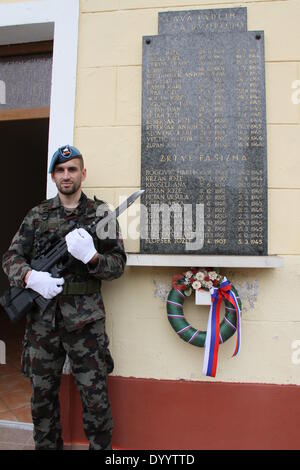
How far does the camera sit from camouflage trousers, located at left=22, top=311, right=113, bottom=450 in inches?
68.6

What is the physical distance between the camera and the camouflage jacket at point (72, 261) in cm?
173

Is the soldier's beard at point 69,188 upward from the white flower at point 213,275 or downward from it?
upward

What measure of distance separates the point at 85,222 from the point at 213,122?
39.6 inches

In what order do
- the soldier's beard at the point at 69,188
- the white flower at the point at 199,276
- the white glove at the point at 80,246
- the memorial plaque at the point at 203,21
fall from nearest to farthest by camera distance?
1. the white glove at the point at 80,246
2. the soldier's beard at the point at 69,188
3. the white flower at the point at 199,276
4. the memorial plaque at the point at 203,21

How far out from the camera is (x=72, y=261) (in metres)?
1.78

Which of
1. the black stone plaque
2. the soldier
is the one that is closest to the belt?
the soldier

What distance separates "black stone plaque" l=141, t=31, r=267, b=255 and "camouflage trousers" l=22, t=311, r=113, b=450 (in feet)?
2.13

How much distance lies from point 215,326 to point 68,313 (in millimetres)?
821

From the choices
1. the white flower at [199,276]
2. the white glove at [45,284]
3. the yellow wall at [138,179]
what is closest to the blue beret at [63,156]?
the yellow wall at [138,179]

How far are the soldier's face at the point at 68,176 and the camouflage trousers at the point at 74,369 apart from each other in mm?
688

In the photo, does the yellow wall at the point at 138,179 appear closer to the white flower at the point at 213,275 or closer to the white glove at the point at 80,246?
the white flower at the point at 213,275

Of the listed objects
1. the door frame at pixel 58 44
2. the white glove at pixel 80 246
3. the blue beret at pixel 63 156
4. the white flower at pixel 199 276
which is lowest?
the white flower at pixel 199 276
